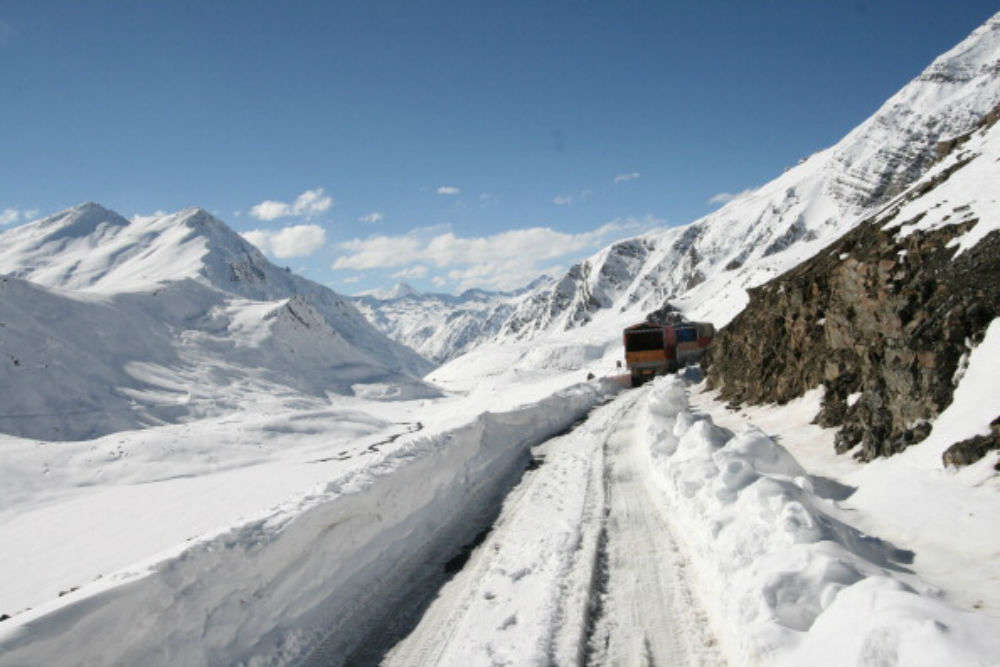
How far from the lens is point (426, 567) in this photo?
26.8 ft

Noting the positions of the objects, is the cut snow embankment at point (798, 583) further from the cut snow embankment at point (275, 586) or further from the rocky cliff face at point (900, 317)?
the cut snow embankment at point (275, 586)

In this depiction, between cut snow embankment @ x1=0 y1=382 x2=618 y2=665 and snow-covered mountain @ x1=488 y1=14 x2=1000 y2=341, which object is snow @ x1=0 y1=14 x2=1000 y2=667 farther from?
snow-covered mountain @ x1=488 y1=14 x2=1000 y2=341

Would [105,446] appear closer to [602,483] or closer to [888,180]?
[602,483]

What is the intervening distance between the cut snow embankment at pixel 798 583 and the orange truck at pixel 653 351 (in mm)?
28342

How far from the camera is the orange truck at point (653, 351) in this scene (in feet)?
121

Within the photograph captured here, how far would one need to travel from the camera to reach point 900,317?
1024cm

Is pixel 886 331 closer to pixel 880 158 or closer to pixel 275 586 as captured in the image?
pixel 275 586

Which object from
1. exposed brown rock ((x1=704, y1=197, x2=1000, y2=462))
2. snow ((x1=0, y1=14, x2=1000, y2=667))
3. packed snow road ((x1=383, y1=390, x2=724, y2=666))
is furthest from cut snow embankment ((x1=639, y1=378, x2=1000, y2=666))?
exposed brown rock ((x1=704, y1=197, x2=1000, y2=462))

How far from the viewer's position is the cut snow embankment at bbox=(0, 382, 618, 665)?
5051 mm

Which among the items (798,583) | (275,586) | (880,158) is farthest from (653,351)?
(880,158)

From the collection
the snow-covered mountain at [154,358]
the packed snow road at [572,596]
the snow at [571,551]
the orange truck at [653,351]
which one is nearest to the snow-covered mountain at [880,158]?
the snow-covered mountain at [154,358]

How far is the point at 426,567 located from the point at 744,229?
20941 centimetres

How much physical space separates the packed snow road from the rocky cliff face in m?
3.93

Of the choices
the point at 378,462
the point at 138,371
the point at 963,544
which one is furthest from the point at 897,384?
the point at 138,371
